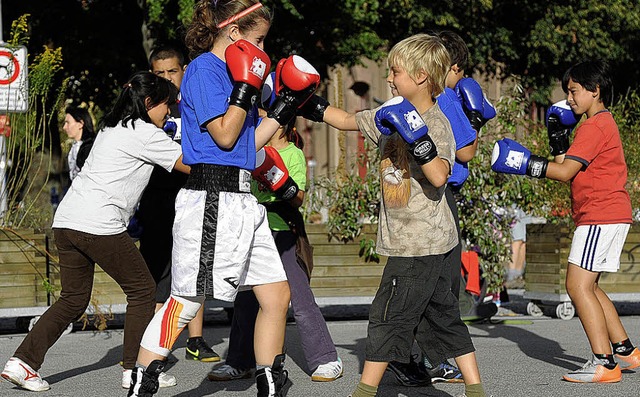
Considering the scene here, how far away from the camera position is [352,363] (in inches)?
283

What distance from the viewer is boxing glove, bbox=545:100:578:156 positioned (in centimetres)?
673

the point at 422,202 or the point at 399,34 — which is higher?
the point at 399,34

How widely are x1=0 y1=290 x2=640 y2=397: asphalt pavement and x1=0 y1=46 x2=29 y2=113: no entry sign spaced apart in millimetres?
1884

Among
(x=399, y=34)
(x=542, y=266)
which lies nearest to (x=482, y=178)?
(x=542, y=266)

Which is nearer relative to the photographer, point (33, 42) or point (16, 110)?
point (16, 110)

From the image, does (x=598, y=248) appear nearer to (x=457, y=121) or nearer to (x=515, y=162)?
(x=515, y=162)

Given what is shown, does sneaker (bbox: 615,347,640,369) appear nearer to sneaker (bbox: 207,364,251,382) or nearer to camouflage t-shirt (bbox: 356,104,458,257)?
camouflage t-shirt (bbox: 356,104,458,257)

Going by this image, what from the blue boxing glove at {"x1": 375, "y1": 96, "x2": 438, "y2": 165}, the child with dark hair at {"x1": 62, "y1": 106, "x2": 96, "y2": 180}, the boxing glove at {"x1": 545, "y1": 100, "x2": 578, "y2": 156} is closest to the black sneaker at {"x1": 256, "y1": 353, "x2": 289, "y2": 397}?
the blue boxing glove at {"x1": 375, "y1": 96, "x2": 438, "y2": 165}

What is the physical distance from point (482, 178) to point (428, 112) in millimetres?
4904

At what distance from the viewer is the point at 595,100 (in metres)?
6.56

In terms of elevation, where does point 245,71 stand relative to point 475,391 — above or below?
above

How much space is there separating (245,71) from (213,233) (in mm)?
700

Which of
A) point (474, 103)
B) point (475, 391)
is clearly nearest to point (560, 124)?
point (474, 103)

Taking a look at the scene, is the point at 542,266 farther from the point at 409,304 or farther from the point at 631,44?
the point at 631,44
